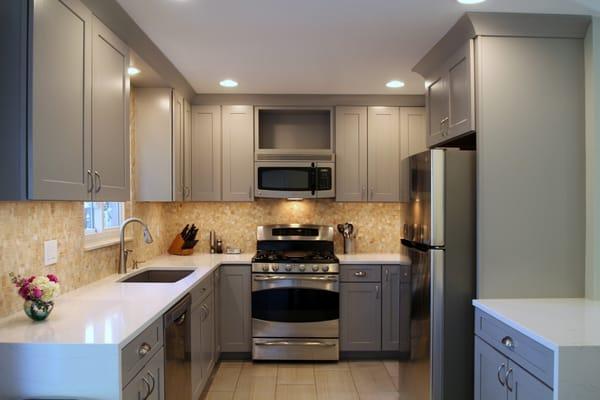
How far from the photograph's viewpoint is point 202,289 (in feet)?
9.35

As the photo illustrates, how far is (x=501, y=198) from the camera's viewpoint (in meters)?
2.11

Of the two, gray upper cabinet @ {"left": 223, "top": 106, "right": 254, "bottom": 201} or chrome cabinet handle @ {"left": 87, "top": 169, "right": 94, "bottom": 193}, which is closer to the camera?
chrome cabinet handle @ {"left": 87, "top": 169, "right": 94, "bottom": 193}

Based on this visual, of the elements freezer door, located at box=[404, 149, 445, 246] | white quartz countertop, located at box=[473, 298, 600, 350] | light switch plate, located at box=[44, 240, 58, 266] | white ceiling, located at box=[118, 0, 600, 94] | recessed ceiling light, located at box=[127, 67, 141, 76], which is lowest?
white quartz countertop, located at box=[473, 298, 600, 350]

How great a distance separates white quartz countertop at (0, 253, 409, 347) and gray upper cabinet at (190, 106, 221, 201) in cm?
116

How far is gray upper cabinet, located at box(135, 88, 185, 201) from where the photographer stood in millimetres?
3154

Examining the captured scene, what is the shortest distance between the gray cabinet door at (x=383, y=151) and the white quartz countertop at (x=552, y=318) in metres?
1.88

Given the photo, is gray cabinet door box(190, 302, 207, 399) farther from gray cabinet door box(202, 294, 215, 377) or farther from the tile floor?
the tile floor

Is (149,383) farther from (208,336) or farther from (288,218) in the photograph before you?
(288,218)

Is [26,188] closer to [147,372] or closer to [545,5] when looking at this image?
[147,372]

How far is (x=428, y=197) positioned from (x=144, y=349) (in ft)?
5.30

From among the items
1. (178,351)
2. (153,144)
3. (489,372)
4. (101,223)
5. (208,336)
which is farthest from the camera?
(153,144)

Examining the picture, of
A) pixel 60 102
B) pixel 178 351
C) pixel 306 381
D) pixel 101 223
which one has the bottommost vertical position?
pixel 306 381

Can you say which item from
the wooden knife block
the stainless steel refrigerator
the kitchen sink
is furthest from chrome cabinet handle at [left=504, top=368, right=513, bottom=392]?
the wooden knife block

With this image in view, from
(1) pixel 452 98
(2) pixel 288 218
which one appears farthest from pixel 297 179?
(1) pixel 452 98
